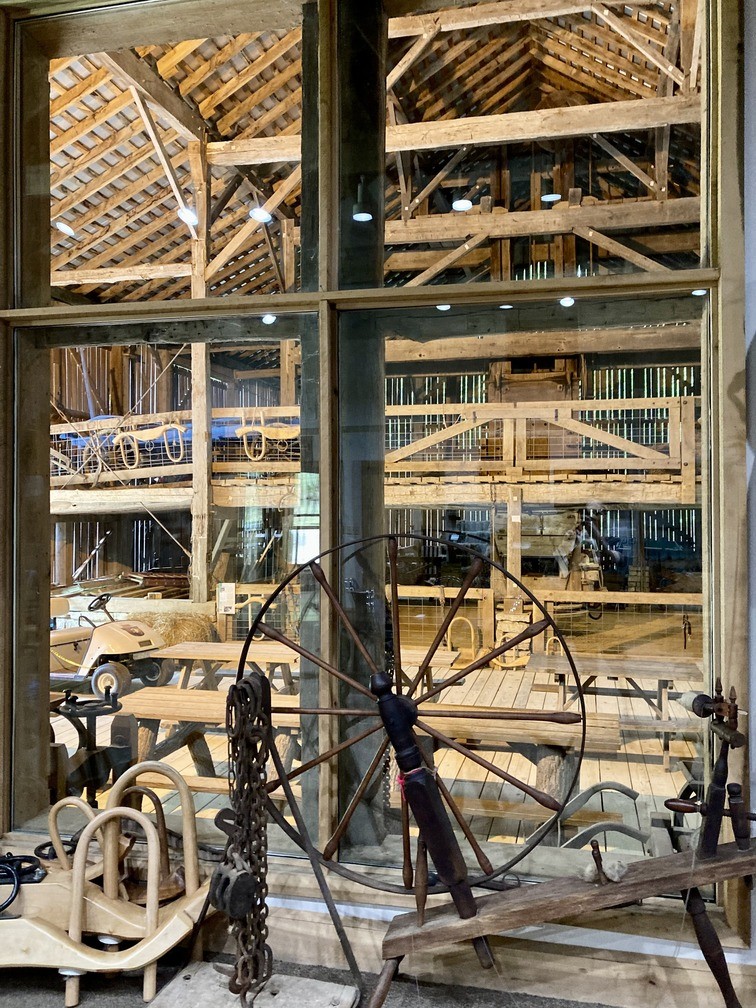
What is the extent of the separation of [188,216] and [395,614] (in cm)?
128

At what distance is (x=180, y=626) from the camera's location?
2.17 meters

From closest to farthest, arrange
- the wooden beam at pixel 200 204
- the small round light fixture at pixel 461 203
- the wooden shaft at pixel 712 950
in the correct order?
the wooden shaft at pixel 712 950
the small round light fixture at pixel 461 203
the wooden beam at pixel 200 204

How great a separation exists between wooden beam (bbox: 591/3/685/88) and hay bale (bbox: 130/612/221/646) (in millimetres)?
1864

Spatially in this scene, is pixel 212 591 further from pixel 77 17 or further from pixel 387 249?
pixel 77 17

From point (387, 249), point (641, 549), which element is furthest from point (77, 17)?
point (641, 549)

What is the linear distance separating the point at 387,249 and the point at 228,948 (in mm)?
1833

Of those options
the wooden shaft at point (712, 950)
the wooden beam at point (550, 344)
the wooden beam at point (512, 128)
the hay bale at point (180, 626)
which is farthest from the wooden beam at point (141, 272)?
the wooden shaft at point (712, 950)

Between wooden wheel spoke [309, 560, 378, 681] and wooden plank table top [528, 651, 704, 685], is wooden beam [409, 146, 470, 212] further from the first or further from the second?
wooden plank table top [528, 651, 704, 685]

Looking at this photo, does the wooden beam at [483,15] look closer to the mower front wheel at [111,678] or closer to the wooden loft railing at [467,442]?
the wooden loft railing at [467,442]

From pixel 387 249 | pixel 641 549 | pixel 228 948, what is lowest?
pixel 228 948

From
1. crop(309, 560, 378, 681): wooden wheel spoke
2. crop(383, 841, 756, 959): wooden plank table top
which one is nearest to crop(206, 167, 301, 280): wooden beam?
crop(309, 560, 378, 681): wooden wheel spoke

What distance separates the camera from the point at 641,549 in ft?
6.09

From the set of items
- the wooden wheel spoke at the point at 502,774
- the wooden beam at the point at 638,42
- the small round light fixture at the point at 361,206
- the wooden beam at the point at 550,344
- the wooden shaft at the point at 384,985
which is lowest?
the wooden shaft at the point at 384,985

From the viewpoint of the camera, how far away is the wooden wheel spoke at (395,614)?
1905mm
